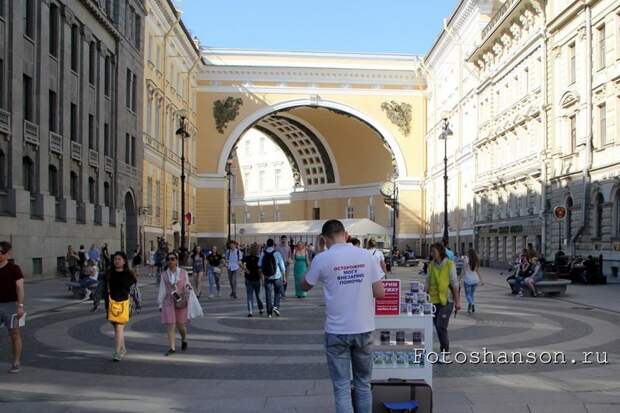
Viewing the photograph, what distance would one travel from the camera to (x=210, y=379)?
10.6 m

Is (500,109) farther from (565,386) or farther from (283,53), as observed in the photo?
(565,386)

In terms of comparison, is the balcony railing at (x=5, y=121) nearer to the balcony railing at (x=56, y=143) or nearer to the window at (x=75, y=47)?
the balcony railing at (x=56, y=143)

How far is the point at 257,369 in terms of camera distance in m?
11.3

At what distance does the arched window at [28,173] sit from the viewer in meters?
29.4

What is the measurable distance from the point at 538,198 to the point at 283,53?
3327 centimetres

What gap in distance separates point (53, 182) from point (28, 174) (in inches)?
107

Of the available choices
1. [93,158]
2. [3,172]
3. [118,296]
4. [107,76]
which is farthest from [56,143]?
[118,296]

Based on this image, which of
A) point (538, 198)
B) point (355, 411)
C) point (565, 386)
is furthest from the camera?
point (538, 198)

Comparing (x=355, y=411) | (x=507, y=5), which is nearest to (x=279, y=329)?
(x=355, y=411)

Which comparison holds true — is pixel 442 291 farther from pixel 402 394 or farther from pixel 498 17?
pixel 498 17

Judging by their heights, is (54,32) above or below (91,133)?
above

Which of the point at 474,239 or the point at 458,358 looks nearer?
the point at 458,358

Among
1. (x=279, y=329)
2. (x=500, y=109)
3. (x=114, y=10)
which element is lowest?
(x=279, y=329)

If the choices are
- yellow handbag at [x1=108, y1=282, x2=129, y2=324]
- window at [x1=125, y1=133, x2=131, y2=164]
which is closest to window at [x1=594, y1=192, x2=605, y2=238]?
window at [x1=125, y1=133, x2=131, y2=164]
